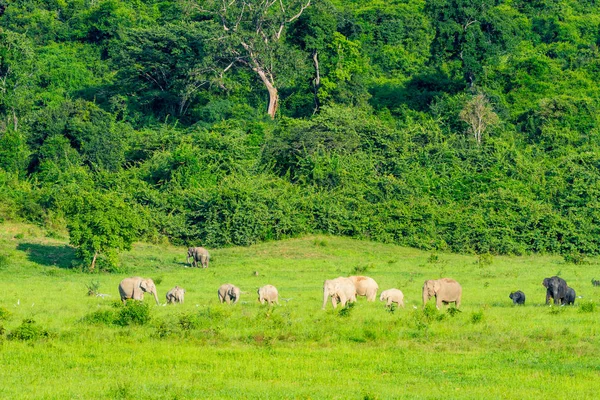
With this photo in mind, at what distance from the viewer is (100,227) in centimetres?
Answer: 3459

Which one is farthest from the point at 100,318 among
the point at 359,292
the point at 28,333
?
the point at 359,292

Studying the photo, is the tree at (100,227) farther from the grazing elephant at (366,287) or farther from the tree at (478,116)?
the tree at (478,116)

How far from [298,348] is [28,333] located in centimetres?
530

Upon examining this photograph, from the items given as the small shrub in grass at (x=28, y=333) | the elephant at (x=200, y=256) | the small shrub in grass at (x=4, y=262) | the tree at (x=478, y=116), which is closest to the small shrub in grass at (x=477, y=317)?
the small shrub in grass at (x=28, y=333)

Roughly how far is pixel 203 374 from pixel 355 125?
120ft

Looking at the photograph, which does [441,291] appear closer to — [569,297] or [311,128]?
[569,297]

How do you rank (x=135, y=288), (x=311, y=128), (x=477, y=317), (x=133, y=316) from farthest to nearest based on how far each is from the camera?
(x=311, y=128) → (x=135, y=288) → (x=133, y=316) → (x=477, y=317)

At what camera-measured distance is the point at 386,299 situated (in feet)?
78.6

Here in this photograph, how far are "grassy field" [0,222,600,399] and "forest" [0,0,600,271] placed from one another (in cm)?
1270

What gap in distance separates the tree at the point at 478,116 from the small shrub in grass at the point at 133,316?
35.4m

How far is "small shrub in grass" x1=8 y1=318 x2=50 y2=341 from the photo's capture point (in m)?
19.1

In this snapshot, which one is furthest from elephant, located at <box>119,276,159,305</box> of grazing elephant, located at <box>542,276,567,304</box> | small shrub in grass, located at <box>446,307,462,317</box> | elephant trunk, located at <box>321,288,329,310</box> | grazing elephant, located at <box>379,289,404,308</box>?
grazing elephant, located at <box>542,276,567,304</box>

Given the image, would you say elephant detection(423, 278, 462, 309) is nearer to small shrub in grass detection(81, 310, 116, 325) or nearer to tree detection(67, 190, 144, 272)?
small shrub in grass detection(81, 310, 116, 325)

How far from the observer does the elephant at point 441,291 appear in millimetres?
23125
